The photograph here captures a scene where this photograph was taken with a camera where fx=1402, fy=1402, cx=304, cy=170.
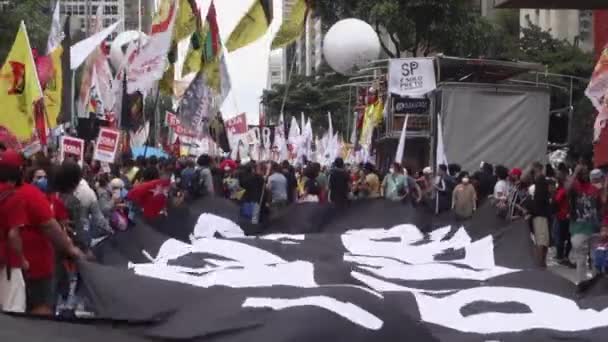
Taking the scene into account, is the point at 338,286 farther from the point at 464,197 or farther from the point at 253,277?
the point at 464,197

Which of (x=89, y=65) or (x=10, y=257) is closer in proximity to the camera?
(x=10, y=257)

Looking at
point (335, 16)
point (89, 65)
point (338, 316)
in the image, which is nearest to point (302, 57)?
point (335, 16)

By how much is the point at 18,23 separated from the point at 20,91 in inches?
1310

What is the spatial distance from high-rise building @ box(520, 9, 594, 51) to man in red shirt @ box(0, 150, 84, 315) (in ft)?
154

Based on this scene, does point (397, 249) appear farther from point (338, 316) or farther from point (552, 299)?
point (338, 316)

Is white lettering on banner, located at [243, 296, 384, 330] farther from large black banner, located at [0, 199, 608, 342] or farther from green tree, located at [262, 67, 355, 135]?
green tree, located at [262, 67, 355, 135]

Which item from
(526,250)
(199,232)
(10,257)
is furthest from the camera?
(199,232)

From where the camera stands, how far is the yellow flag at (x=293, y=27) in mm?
24125

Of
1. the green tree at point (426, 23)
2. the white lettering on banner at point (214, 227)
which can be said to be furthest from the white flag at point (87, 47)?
the green tree at point (426, 23)

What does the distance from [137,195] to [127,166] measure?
6.06 m

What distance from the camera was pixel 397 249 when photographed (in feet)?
54.1

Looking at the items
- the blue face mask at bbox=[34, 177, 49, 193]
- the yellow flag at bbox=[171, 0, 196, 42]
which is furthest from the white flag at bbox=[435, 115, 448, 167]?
the blue face mask at bbox=[34, 177, 49, 193]

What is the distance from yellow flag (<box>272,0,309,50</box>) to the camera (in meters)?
24.1

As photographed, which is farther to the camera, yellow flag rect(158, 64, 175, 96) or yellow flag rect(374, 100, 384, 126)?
yellow flag rect(374, 100, 384, 126)
